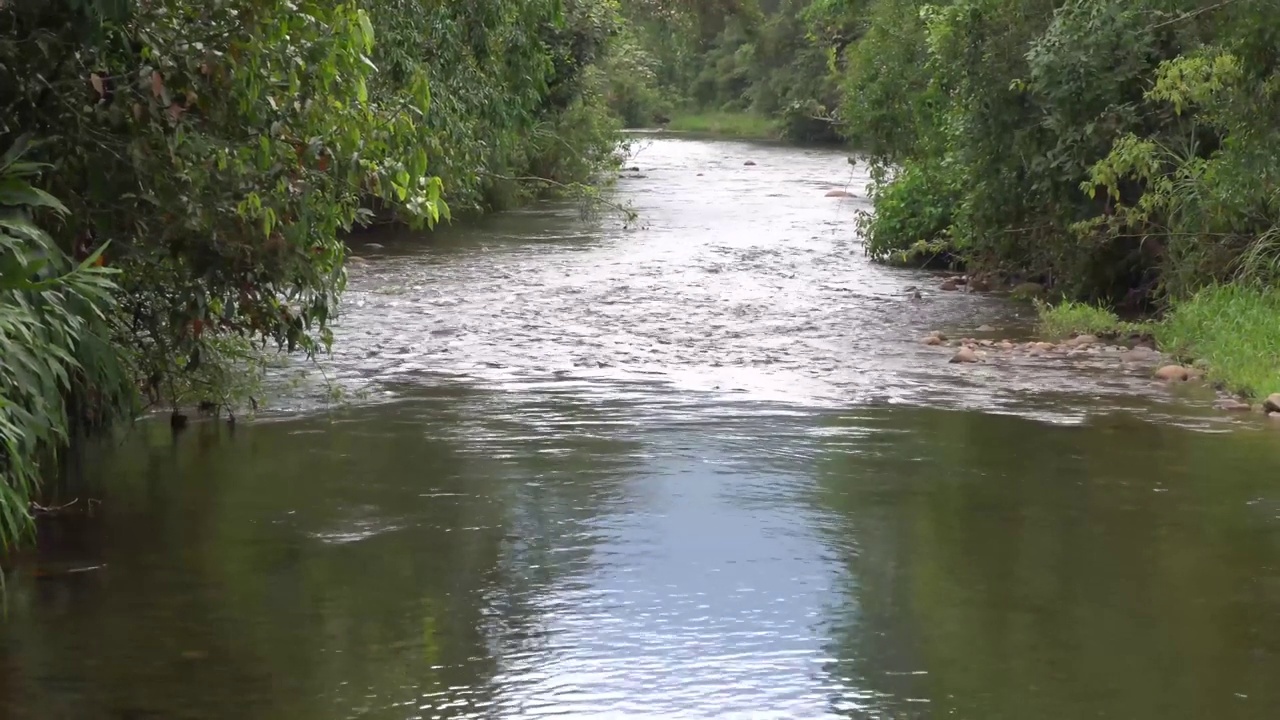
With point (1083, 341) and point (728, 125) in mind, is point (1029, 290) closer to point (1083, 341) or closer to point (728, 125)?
point (1083, 341)

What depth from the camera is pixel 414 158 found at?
29.1 feet

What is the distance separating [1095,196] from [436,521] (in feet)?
32.6

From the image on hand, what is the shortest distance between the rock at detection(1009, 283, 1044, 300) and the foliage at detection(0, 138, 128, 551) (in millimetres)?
12456

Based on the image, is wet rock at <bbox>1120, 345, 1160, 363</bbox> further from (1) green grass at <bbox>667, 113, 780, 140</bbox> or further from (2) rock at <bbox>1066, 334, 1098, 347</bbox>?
(1) green grass at <bbox>667, 113, 780, 140</bbox>

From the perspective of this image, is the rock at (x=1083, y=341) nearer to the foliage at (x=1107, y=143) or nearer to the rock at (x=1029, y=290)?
the foliage at (x=1107, y=143)

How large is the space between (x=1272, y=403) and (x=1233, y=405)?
0.37m

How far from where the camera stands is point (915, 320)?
16.7 meters

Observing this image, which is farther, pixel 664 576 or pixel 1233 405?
pixel 1233 405

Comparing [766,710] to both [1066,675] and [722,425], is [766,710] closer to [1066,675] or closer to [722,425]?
[1066,675]

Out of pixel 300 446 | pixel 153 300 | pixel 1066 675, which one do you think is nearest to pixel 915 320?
pixel 300 446

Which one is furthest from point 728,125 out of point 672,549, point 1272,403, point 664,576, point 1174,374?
point 664,576

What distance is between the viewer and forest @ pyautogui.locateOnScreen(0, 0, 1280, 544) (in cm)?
780

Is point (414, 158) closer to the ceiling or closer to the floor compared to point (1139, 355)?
closer to the ceiling

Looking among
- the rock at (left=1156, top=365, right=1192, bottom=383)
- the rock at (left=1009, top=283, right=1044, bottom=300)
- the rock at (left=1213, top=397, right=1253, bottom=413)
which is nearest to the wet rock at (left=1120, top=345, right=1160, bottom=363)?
the rock at (left=1156, top=365, right=1192, bottom=383)
